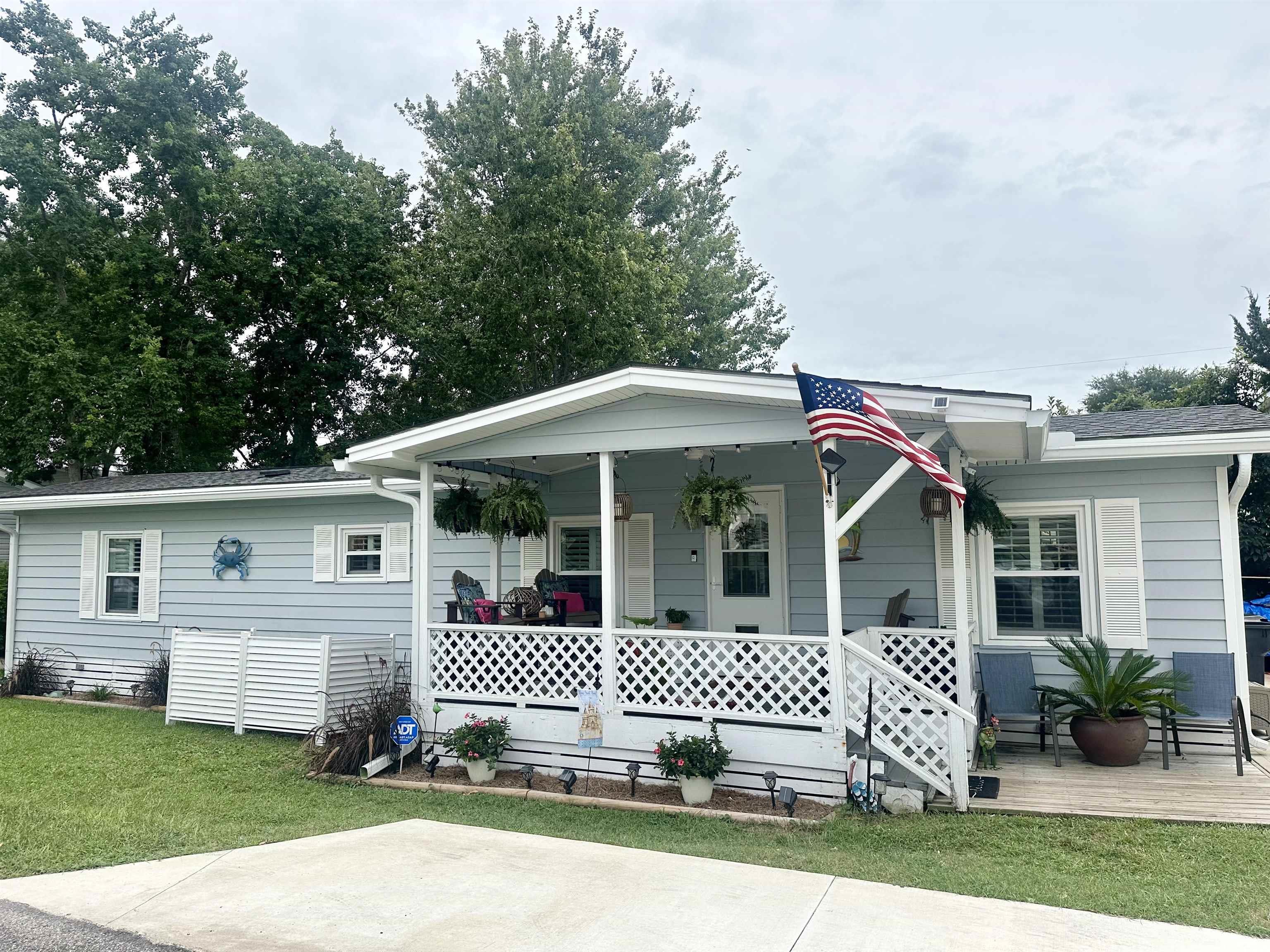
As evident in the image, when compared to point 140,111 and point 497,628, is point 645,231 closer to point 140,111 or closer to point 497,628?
point 140,111

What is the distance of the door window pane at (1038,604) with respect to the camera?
305 inches

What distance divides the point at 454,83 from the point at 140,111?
7432mm

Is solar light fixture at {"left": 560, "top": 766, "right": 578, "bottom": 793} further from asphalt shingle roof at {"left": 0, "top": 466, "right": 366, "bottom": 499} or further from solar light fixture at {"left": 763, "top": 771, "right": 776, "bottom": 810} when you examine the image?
asphalt shingle roof at {"left": 0, "top": 466, "right": 366, "bottom": 499}

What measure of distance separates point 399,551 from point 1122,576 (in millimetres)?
7529

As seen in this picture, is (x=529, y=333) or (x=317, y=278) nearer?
(x=529, y=333)

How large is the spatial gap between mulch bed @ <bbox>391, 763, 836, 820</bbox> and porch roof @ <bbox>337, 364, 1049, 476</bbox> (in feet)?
8.72

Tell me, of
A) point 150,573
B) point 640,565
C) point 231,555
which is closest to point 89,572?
point 150,573

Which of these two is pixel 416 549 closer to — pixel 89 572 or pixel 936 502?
pixel 936 502

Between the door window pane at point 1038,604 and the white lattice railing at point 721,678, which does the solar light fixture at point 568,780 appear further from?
the door window pane at point 1038,604

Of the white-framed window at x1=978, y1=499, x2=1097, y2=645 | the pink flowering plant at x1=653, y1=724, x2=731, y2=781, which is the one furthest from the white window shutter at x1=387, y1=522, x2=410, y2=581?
the white-framed window at x1=978, y1=499, x2=1097, y2=645

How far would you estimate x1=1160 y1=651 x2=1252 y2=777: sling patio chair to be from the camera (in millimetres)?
6711

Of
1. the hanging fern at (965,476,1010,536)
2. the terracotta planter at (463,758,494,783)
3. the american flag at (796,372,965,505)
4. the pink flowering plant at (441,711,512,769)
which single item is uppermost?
the american flag at (796,372,965,505)

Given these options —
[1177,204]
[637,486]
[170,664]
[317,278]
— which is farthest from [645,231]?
[170,664]

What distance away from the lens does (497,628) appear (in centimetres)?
755
